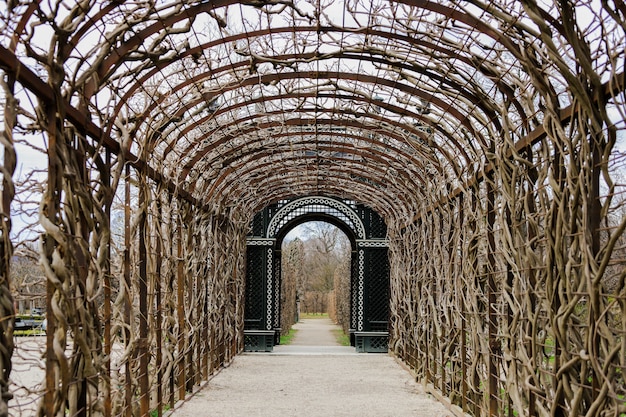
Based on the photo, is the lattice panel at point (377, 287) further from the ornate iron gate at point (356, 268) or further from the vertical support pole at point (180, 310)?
the vertical support pole at point (180, 310)

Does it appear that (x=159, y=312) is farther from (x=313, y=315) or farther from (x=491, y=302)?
(x=313, y=315)

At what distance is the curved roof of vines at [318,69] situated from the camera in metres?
3.80

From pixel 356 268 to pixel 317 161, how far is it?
4492 millimetres

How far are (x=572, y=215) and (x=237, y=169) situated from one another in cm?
654

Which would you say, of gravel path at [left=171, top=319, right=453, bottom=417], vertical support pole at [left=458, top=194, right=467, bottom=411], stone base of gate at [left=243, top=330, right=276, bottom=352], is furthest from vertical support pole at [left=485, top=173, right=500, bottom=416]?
stone base of gate at [left=243, top=330, right=276, bottom=352]

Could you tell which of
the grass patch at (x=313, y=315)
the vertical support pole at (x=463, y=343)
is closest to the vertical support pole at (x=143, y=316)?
the vertical support pole at (x=463, y=343)

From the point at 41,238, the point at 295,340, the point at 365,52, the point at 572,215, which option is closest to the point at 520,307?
the point at 572,215

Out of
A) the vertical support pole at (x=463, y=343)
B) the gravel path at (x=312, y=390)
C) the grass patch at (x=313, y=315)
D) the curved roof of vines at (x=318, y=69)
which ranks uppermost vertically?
the curved roof of vines at (x=318, y=69)

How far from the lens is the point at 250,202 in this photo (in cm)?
1300

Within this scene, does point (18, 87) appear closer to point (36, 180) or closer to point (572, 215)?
point (36, 180)

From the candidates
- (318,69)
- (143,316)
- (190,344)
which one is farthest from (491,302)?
(190,344)

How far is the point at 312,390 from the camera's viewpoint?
9.12 metres

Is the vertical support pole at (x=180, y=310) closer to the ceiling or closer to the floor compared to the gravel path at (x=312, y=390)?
closer to the ceiling

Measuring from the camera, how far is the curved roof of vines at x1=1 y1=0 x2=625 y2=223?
380 cm
